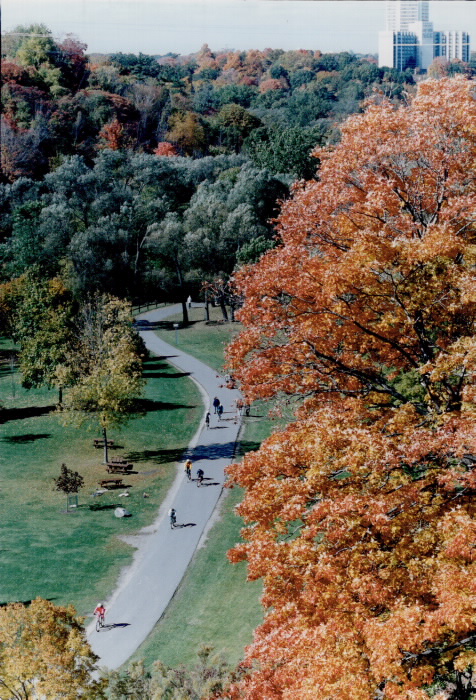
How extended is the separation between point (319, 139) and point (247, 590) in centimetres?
5699

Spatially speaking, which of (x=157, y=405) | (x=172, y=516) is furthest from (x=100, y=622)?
(x=157, y=405)

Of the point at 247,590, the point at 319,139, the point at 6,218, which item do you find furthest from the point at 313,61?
the point at 247,590

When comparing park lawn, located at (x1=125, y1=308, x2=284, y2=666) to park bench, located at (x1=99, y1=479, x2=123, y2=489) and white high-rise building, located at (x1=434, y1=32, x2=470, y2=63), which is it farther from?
white high-rise building, located at (x1=434, y1=32, x2=470, y2=63)

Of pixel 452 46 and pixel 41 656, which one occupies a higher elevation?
pixel 452 46

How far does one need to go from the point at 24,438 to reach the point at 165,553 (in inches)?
610

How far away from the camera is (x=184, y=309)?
199 feet

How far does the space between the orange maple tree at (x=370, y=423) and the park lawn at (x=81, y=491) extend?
11.6 m

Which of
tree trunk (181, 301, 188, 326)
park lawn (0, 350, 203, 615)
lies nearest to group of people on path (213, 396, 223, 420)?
park lawn (0, 350, 203, 615)

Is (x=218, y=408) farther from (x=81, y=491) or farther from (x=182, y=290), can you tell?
(x=182, y=290)

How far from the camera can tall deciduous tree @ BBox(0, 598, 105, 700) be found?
1384cm

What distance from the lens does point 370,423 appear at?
14508 mm

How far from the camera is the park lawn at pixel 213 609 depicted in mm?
20484

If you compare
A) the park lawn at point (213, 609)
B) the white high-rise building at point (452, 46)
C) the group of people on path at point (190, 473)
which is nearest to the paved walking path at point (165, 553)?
the group of people on path at point (190, 473)

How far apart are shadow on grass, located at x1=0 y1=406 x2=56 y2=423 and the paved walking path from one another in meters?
7.57
